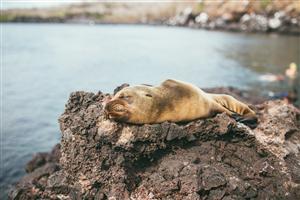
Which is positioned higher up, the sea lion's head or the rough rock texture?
the sea lion's head

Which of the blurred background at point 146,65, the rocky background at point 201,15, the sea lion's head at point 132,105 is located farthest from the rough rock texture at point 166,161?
the rocky background at point 201,15

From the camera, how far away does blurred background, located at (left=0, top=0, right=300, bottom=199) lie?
21.5 m

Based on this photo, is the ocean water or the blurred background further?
the blurred background

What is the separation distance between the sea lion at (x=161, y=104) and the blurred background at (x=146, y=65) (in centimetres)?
760

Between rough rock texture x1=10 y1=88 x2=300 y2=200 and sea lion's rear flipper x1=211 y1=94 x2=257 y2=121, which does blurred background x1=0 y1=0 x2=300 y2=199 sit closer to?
rough rock texture x1=10 y1=88 x2=300 y2=200

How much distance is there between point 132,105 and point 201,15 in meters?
91.9

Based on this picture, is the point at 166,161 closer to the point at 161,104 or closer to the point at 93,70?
the point at 161,104

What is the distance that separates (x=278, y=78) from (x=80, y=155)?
26.5 meters

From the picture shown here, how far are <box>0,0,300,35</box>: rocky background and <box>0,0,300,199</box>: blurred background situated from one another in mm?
237

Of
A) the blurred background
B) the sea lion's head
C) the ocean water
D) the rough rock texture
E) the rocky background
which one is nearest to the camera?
the rough rock texture

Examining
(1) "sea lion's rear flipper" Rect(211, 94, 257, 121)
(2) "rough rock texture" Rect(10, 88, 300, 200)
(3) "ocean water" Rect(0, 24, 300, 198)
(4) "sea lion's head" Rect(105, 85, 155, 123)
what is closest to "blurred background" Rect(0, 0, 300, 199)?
(3) "ocean water" Rect(0, 24, 300, 198)

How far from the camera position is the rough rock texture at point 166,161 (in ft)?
26.8

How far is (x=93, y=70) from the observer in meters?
39.6

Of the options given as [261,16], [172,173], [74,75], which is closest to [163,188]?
[172,173]
